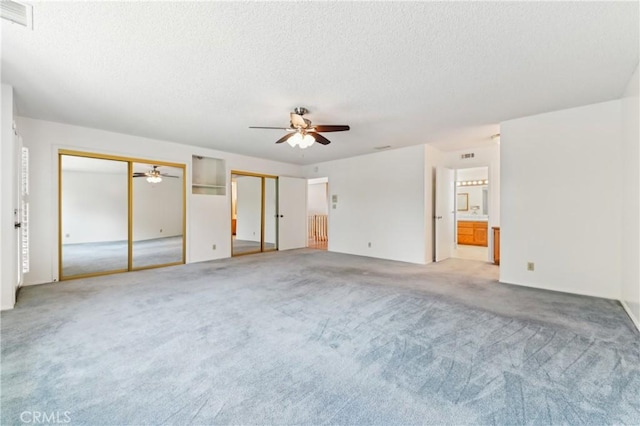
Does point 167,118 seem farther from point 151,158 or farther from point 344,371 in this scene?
point 344,371

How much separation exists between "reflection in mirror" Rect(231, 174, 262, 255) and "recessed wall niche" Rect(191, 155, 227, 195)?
7.61 feet

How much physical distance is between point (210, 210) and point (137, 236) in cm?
204

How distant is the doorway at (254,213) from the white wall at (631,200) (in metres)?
6.64

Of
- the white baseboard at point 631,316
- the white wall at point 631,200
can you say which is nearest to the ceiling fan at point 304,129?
the white wall at point 631,200

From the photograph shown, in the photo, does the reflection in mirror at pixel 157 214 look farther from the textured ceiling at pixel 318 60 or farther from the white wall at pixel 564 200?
the white wall at pixel 564 200

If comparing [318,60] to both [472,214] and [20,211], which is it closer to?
[20,211]

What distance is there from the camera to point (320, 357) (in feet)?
6.80

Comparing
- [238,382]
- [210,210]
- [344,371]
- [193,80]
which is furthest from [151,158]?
[344,371]

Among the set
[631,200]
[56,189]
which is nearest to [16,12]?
[56,189]

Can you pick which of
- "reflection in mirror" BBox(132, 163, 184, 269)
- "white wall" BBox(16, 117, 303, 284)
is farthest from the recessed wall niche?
"reflection in mirror" BBox(132, 163, 184, 269)

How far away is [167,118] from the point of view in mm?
4070

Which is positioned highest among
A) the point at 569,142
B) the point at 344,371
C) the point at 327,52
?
the point at 327,52

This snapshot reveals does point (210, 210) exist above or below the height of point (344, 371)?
above

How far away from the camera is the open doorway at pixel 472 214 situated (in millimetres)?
7793
